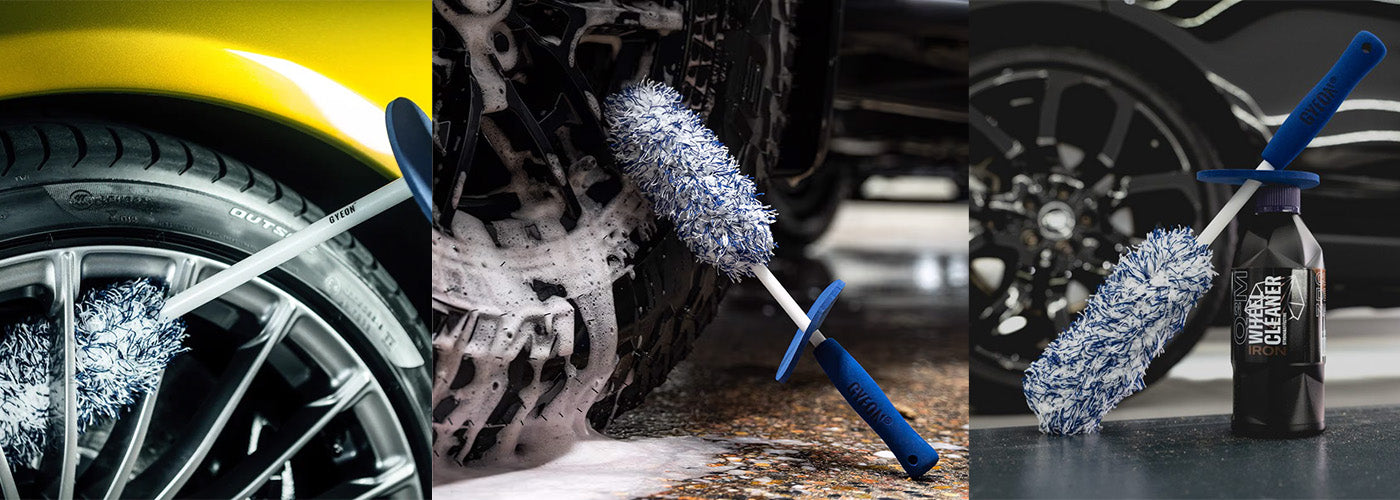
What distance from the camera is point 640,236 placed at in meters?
1.08

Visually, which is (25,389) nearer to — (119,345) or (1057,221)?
(119,345)

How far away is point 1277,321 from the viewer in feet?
3.38

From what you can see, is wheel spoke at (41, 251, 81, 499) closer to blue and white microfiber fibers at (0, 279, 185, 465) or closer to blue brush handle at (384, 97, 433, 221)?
blue and white microfiber fibers at (0, 279, 185, 465)

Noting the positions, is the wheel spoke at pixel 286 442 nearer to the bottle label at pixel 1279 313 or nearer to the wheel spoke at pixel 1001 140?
the wheel spoke at pixel 1001 140

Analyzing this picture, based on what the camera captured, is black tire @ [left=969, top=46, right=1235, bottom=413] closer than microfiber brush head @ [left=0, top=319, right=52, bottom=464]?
No

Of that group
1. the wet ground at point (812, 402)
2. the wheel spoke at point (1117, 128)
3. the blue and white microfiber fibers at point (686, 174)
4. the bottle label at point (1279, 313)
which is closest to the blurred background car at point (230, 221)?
the blue and white microfiber fibers at point (686, 174)

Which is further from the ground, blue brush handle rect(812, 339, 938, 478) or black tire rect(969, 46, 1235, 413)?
black tire rect(969, 46, 1235, 413)

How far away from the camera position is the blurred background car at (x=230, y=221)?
0.94 metres

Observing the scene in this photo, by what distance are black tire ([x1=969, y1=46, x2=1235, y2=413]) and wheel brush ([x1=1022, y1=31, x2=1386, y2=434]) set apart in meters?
0.02

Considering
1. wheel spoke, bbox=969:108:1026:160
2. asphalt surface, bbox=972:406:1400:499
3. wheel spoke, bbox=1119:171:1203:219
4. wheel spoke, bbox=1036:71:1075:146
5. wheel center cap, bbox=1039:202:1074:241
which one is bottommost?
asphalt surface, bbox=972:406:1400:499

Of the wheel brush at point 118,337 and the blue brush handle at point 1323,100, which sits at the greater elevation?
the blue brush handle at point 1323,100

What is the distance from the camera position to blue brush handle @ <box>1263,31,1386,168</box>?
1.01 metres

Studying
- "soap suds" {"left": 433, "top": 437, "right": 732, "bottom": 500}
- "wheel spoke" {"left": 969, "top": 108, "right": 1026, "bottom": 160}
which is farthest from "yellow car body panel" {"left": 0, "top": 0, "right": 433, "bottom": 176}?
"wheel spoke" {"left": 969, "top": 108, "right": 1026, "bottom": 160}

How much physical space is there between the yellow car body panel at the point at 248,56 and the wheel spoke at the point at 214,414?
7.6 inches
